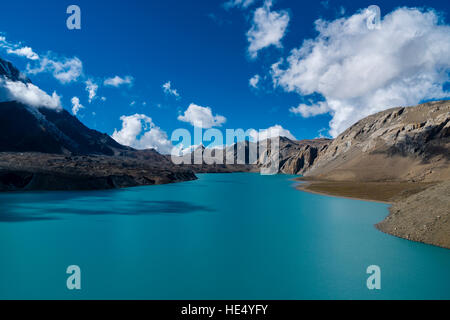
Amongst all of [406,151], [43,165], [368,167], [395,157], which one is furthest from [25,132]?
[406,151]

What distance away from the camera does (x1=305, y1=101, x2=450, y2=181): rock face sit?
8269 centimetres

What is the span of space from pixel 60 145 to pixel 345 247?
179587 mm

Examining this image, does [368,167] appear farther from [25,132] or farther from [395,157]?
[25,132]

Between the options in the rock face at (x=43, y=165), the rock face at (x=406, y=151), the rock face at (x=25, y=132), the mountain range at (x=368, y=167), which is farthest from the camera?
the rock face at (x=25, y=132)

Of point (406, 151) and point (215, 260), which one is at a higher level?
point (406, 151)

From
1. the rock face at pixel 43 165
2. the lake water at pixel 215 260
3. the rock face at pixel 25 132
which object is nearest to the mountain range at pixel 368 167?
the rock face at pixel 25 132

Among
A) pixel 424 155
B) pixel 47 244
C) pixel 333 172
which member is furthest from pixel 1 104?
pixel 424 155

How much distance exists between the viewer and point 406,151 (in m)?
94.3

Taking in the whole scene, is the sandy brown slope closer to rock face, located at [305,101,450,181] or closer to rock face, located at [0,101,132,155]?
rock face, located at [305,101,450,181]

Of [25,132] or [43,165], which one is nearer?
[43,165]

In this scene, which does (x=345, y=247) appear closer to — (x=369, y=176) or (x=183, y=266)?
(x=183, y=266)

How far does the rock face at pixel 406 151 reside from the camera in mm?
82688

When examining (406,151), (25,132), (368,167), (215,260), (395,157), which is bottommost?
(215,260)

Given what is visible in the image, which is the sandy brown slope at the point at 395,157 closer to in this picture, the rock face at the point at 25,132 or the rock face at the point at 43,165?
the rock face at the point at 43,165
